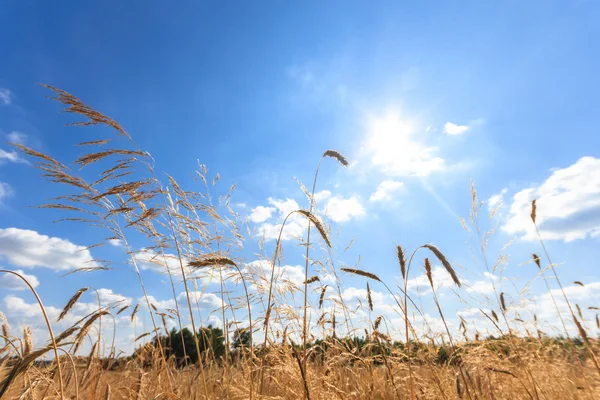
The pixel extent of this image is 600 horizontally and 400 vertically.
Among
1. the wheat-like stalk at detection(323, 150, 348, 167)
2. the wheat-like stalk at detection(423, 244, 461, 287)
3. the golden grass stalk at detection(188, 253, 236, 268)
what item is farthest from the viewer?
the wheat-like stalk at detection(323, 150, 348, 167)

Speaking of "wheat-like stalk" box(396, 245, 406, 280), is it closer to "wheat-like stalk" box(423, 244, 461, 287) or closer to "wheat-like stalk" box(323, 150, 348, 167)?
"wheat-like stalk" box(423, 244, 461, 287)

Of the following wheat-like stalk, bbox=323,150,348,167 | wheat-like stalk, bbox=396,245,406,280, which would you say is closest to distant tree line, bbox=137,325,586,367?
wheat-like stalk, bbox=396,245,406,280

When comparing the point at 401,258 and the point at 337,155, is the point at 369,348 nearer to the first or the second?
the point at 401,258

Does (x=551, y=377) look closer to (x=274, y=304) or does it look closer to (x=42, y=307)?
(x=274, y=304)

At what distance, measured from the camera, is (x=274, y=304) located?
3.15 m

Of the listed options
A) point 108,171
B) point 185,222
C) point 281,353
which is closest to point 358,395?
point 281,353

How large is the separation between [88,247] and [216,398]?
1.98 metres

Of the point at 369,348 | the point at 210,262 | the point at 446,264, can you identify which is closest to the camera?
the point at 446,264

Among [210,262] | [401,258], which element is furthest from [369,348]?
[210,262]

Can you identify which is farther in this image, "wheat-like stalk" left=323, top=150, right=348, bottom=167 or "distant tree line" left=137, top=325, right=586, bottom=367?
"wheat-like stalk" left=323, top=150, right=348, bottom=167

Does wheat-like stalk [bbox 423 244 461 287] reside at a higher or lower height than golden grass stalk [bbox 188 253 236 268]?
lower

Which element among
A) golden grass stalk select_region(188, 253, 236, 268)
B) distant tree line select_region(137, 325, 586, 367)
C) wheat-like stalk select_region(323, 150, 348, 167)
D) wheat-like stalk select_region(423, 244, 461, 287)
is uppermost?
wheat-like stalk select_region(323, 150, 348, 167)

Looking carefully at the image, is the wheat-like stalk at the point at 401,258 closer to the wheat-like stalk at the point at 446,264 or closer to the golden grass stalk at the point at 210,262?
the wheat-like stalk at the point at 446,264

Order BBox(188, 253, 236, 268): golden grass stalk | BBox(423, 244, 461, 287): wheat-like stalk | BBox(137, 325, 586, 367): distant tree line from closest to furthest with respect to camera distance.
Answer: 1. BBox(423, 244, 461, 287): wheat-like stalk
2. BBox(188, 253, 236, 268): golden grass stalk
3. BBox(137, 325, 586, 367): distant tree line
